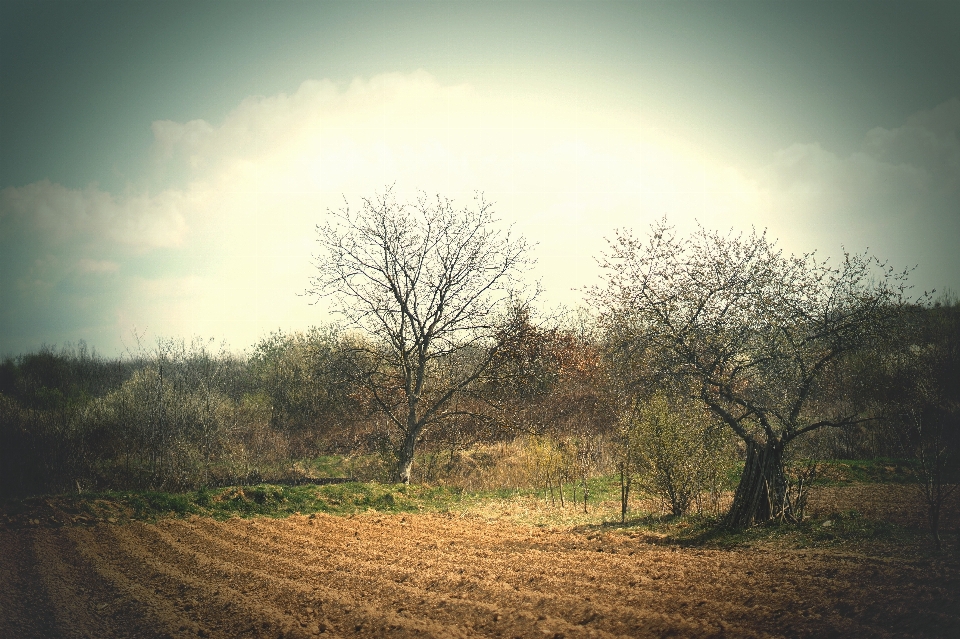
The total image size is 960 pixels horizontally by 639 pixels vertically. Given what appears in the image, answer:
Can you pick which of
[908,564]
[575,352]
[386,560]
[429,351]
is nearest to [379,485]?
[429,351]

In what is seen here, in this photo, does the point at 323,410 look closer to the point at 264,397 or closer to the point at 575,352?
the point at 264,397

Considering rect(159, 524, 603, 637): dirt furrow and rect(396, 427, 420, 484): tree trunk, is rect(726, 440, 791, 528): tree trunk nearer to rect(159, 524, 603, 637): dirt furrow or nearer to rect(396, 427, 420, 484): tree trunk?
rect(159, 524, 603, 637): dirt furrow

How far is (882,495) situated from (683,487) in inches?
231

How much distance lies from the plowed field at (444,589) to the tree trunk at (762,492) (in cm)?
193

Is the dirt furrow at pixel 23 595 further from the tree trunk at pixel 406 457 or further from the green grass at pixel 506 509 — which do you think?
the tree trunk at pixel 406 457

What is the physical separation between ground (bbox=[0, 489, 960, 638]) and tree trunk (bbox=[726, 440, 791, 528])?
5.11 feet

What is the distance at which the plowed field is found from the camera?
4910mm

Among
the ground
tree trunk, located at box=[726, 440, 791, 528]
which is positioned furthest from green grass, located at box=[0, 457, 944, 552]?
the ground

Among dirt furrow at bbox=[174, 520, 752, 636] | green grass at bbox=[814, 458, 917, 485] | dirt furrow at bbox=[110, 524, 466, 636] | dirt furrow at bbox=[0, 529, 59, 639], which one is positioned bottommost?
dirt furrow at bbox=[0, 529, 59, 639]

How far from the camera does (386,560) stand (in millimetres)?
8219

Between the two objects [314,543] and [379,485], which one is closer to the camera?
[314,543]

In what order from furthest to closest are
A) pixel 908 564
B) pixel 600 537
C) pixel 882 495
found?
1. pixel 882 495
2. pixel 600 537
3. pixel 908 564

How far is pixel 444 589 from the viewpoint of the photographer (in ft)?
21.3

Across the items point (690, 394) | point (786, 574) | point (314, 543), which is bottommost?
point (314, 543)
